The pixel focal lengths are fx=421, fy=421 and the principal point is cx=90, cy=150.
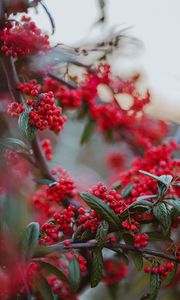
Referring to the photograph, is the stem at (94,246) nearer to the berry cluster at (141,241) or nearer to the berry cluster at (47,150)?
the berry cluster at (141,241)

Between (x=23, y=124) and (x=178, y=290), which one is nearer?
(x=23, y=124)

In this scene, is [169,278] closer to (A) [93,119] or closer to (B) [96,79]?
(B) [96,79]

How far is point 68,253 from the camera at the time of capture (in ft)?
3.26

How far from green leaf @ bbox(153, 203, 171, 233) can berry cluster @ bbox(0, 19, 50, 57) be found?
481mm

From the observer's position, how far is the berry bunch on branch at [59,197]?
35.7 inches

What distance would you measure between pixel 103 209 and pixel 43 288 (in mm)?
230

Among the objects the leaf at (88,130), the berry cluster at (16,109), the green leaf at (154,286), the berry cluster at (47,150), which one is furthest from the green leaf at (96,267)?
the leaf at (88,130)

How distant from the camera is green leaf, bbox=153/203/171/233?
0.89 meters

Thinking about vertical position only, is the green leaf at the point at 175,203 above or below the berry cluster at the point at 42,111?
below

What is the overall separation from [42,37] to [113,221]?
0.49 m

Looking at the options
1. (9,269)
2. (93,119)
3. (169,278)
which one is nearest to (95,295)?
(93,119)

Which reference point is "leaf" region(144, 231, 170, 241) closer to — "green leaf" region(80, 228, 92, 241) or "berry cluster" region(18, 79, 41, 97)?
"green leaf" region(80, 228, 92, 241)

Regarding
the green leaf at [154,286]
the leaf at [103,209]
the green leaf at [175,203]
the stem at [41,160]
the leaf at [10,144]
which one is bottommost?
the green leaf at [154,286]

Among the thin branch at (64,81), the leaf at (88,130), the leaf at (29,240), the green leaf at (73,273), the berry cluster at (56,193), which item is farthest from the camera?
the leaf at (88,130)
